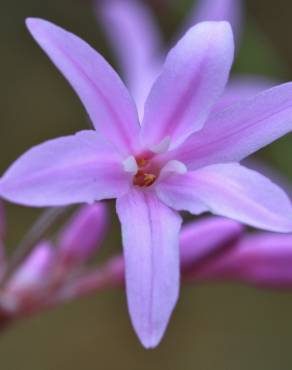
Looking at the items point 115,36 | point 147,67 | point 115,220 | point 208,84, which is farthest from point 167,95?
point 115,220

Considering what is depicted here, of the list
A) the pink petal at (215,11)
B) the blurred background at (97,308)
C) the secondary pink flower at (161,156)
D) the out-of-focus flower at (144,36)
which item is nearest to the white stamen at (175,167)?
the secondary pink flower at (161,156)

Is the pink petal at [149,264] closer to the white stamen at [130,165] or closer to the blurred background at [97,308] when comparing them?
the white stamen at [130,165]

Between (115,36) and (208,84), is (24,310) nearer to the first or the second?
(208,84)

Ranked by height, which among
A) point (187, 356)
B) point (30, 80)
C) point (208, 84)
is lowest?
point (187, 356)

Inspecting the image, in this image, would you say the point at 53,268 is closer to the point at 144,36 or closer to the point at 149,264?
the point at 149,264

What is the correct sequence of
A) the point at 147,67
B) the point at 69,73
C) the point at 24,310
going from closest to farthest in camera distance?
1. the point at 69,73
2. the point at 24,310
3. the point at 147,67

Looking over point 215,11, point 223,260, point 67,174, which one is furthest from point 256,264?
point 215,11
